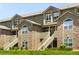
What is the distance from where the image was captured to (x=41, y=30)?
8055 mm

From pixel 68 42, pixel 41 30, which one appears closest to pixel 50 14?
pixel 41 30

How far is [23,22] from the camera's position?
816cm

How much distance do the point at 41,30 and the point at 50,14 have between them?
44cm

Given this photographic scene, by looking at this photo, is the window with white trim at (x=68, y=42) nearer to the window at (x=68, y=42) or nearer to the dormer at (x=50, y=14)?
the window at (x=68, y=42)

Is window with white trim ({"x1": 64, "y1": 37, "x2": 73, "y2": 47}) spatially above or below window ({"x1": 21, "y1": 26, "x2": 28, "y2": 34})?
below

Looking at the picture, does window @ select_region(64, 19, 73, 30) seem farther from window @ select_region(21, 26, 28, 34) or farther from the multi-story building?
window @ select_region(21, 26, 28, 34)

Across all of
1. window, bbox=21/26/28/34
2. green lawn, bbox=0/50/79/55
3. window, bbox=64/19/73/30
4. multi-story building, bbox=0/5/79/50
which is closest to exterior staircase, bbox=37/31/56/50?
multi-story building, bbox=0/5/79/50

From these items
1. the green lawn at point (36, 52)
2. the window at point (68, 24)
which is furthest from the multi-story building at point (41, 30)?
the green lawn at point (36, 52)

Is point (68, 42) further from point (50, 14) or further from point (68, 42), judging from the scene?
point (50, 14)

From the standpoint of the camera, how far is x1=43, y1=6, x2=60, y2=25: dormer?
320 inches

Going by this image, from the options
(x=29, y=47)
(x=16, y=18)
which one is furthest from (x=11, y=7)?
(x=29, y=47)

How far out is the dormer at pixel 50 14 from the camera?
8116mm

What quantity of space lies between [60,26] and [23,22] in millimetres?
656

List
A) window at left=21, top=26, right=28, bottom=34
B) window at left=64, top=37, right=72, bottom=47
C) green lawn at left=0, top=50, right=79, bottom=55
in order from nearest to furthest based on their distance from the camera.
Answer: green lawn at left=0, top=50, right=79, bottom=55
window at left=64, top=37, right=72, bottom=47
window at left=21, top=26, right=28, bottom=34
